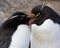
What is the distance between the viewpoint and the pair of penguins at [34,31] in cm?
160

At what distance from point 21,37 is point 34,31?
9 cm

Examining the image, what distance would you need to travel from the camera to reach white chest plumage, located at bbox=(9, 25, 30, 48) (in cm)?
158

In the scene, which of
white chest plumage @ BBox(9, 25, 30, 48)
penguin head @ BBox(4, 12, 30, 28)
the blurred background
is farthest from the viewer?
the blurred background

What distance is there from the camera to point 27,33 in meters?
1.68

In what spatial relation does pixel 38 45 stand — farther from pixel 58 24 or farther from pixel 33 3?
pixel 33 3

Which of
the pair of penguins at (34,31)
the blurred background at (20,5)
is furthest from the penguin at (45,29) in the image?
the blurred background at (20,5)

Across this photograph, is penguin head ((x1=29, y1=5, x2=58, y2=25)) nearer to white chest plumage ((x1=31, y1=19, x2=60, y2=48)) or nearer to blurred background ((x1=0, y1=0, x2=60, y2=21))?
white chest plumage ((x1=31, y1=19, x2=60, y2=48))

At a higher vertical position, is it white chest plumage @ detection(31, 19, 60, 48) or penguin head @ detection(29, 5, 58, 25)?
penguin head @ detection(29, 5, 58, 25)

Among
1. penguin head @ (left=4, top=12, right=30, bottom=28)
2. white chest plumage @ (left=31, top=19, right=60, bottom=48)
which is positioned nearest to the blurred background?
penguin head @ (left=4, top=12, right=30, bottom=28)

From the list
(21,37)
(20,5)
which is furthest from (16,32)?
(20,5)

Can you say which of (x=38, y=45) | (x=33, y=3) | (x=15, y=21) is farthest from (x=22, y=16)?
(x=33, y=3)

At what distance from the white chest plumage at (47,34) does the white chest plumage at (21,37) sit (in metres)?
0.05

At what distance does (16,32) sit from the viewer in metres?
1.64

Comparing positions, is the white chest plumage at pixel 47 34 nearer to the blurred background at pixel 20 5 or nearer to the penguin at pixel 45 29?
the penguin at pixel 45 29
